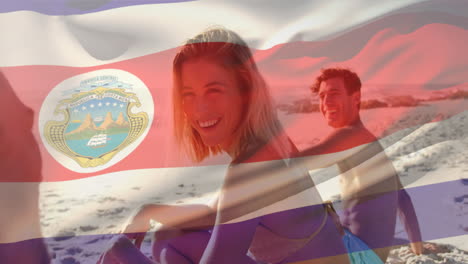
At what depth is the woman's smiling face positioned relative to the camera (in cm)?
121

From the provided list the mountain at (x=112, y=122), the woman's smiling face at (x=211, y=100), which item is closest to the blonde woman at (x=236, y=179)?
the woman's smiling face at (x=211, y=100)

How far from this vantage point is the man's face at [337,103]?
4.23ft

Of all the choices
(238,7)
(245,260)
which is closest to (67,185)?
(245,260)

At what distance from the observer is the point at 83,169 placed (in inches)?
48.6

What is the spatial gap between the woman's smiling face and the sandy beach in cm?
8

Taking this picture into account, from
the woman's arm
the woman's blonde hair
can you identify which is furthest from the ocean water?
the woman's arm

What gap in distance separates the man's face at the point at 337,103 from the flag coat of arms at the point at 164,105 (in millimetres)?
21

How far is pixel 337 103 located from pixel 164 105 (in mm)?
494

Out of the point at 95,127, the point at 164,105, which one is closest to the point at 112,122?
the point at 95,127

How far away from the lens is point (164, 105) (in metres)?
1.24

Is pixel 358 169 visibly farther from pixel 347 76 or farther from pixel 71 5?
pixel 71 5

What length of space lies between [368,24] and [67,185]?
38.5 inches

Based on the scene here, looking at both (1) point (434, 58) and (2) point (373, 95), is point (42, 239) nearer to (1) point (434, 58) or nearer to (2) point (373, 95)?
(2) point (373, 95)

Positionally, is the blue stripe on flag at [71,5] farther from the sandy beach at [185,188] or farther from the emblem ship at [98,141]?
the sandy beach at [185,188]
